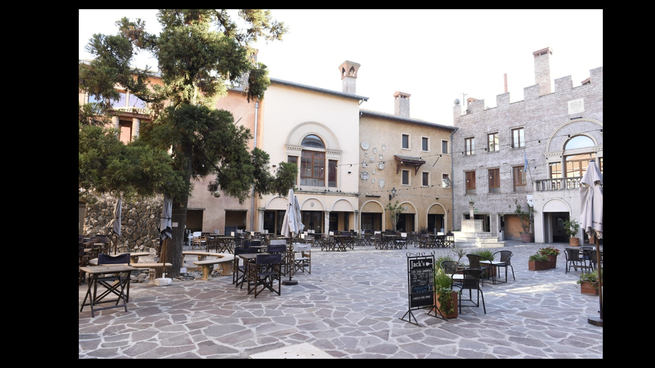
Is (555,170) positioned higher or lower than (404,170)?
lower

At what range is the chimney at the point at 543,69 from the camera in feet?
76.9

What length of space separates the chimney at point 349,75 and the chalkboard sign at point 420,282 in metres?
21.4

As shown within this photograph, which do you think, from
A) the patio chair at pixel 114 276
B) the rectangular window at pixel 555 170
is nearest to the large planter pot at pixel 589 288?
the patio chair at pixel 114 276

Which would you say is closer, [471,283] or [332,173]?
[471,283]

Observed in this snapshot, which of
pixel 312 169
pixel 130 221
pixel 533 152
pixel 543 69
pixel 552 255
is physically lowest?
pixel 552 255

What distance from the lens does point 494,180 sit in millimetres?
26078

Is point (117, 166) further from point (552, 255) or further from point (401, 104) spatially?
point (401, 104)

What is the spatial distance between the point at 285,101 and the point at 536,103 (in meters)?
16.5

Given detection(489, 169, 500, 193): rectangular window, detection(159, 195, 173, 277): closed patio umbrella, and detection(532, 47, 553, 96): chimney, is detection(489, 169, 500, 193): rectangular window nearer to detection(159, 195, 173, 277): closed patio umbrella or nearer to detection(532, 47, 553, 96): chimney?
detection(532, 47, 553, 96): chimney

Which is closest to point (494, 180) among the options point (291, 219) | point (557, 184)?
point (557, 184)

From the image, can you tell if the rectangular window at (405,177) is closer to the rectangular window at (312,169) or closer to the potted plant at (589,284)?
the rectangular window at (312,169)

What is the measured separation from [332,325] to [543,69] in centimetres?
2533

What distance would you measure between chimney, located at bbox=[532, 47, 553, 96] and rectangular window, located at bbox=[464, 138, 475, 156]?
5764mm
